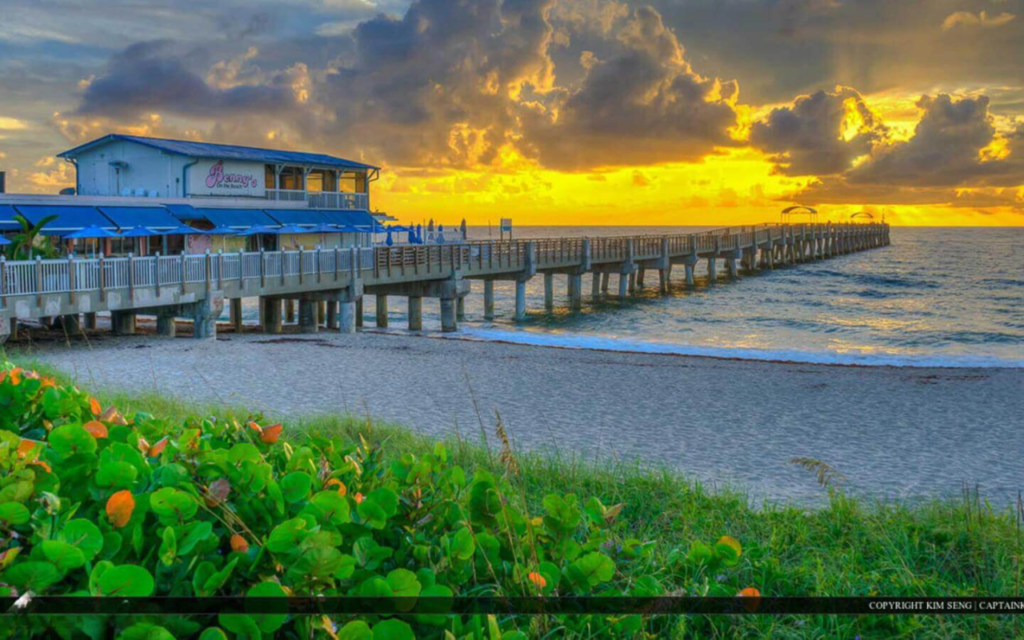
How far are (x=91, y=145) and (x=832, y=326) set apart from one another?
122 feet

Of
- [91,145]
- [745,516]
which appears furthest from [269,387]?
[91,145]

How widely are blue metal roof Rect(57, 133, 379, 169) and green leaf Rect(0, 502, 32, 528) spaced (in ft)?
114

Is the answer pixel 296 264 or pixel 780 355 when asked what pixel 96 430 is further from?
pixel 780 355

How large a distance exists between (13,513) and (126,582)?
0.54m

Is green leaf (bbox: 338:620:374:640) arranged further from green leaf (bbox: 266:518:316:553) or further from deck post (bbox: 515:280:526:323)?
deck post (bbox: 515:280:526:323)

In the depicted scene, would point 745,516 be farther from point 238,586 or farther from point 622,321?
point 622,321

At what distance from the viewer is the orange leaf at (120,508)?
7.38ft

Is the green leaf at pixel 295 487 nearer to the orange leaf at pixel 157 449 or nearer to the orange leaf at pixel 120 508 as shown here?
the orange leaf at pixel 120 508

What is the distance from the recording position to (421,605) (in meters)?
2.29

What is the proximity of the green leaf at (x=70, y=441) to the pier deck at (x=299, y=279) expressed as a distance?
1943 cm

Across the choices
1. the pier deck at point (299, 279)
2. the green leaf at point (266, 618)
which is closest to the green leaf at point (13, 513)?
the green leaf at point (266, 618)

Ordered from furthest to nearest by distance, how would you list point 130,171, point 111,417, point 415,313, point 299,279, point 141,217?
Result: point 415,313 → point 130,171 → point 141,217 → point 299,279 → point 111,417

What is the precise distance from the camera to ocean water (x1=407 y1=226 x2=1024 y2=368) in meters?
33.3

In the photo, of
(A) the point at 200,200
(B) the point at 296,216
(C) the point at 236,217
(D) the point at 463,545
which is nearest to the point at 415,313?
(B) the point at 296,216
